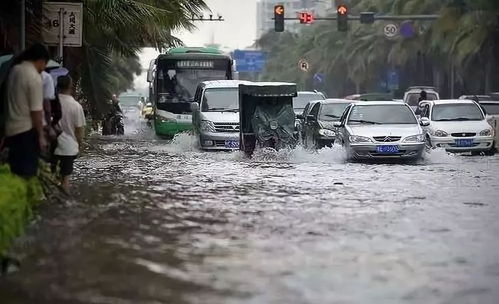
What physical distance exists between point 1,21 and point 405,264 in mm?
8967

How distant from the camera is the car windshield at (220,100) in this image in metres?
25.2

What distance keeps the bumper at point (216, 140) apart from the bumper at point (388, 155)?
4875 millimetres

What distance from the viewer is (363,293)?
269 inches

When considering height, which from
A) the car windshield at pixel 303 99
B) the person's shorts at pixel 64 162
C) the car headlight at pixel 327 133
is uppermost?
the car windshield at pixel 303 99

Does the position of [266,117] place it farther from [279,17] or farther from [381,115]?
[279,17]

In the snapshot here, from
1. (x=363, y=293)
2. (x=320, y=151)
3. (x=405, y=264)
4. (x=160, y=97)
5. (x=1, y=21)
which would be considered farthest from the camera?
(x=160, y=97)

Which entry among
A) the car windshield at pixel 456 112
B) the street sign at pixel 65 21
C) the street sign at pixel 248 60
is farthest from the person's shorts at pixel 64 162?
the street sign at pixel 248 60

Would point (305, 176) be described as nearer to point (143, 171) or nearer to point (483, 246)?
point (143, 171)

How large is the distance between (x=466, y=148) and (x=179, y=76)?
443 inches

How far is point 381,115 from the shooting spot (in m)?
21.3

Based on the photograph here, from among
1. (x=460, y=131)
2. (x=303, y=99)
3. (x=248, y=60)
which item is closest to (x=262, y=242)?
(x=460, y=131)

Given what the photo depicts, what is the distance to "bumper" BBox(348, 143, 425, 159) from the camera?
19797mm

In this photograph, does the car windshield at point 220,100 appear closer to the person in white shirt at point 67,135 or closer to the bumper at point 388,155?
the bumper at point 388,155

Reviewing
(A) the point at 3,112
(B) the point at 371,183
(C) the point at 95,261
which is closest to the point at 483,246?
(C) the point at 95,261
